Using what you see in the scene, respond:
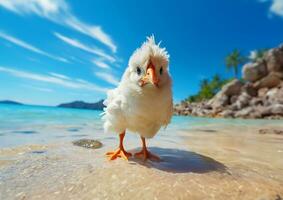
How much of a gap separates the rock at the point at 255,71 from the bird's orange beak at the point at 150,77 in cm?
5287

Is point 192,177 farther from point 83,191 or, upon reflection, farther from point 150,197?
point 83,191

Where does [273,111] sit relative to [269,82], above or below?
below

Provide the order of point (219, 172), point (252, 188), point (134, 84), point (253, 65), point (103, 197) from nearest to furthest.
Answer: point (103, 197) < point (252, 188) < point (219, 172) < point (134, 84) < point (253, 65)

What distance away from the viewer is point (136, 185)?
2967 mm

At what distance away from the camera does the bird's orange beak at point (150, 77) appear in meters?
3.64

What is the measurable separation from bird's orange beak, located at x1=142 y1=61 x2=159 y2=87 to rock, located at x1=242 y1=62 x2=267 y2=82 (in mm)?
52868

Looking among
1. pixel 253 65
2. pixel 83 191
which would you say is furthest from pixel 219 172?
pixel 253 65

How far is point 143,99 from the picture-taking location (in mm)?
3740

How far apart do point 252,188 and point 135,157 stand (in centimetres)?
188

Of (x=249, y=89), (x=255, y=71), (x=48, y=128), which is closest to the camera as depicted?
(x=48, y=128)

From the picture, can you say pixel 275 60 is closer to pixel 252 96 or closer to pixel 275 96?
pixel 252 96

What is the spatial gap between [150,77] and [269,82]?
50136mm

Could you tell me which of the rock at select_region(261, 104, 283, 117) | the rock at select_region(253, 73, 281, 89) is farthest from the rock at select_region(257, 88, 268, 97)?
the rock at select_region(261, 104, 283, 117)

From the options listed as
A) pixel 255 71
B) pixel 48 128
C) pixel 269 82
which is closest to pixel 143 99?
pixel 48 128
